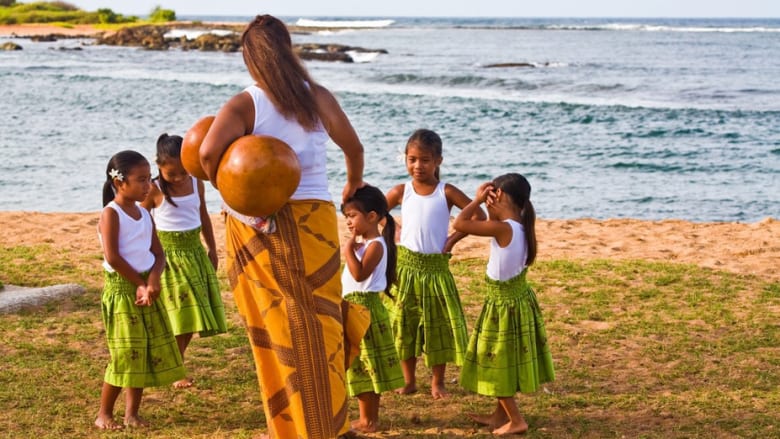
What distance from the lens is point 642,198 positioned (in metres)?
15.3

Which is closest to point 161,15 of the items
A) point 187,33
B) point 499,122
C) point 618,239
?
point 187,33

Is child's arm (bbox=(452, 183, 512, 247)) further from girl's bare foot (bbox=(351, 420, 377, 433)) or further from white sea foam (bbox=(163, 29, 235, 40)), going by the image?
white sea foam (bbox=(163, 29, 235, 40))

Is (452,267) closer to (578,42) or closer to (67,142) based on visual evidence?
(67,142)

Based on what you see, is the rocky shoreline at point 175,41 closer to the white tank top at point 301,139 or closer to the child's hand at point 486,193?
the child's hand at point 486,193

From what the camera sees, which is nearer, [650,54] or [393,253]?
[393,253]

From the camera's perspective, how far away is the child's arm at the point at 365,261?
16.9ft

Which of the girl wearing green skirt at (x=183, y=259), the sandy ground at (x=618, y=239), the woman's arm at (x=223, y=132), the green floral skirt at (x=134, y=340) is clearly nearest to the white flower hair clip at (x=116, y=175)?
the green floral skirt at (x=134, y=340)

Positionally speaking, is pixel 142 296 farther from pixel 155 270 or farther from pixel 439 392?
pixel 439 392

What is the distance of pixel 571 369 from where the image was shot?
6.27 metres

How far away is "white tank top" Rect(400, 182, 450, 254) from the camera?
5.72m

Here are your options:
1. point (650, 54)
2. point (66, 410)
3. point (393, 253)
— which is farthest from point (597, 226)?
point (650, 54)

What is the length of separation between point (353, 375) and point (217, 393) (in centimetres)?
109

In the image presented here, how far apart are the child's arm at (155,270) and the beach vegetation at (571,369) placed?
2.45 ft

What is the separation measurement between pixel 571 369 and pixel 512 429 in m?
1.27
